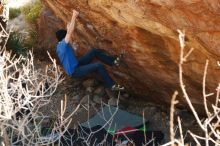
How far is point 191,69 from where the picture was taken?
728 cm

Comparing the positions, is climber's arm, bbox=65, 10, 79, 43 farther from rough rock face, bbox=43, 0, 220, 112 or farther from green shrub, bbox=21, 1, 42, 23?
green shrub, bbox=21, 1, 42, 23

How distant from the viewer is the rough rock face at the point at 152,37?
5797 mm

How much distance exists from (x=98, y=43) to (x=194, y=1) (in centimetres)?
367

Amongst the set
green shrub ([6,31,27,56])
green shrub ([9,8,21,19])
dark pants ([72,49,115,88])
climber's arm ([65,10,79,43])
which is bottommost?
green shrub ([9,8,21,19])

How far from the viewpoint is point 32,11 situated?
45.0ft

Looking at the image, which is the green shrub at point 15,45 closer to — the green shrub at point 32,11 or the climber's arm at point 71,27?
the green shrub at point 32,11

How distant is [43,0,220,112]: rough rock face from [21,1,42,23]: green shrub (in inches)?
152

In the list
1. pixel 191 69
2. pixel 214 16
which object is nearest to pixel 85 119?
pixel 191 69

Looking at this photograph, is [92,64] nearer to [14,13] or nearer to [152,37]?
[152,37]

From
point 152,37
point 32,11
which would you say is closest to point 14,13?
point 32,11

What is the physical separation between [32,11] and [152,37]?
7.09 meters

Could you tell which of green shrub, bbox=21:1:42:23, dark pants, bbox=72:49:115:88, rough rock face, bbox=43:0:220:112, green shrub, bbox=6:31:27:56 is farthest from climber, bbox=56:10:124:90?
green shrub, bbox=21:1:42:23

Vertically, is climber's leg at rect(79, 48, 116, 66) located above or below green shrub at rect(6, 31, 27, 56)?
above

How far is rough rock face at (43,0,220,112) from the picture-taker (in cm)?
580
